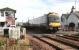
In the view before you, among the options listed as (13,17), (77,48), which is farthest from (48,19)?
(77,48)

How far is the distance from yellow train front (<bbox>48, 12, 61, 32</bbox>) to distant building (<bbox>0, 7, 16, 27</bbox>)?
573 centimetres

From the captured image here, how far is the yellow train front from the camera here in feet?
139

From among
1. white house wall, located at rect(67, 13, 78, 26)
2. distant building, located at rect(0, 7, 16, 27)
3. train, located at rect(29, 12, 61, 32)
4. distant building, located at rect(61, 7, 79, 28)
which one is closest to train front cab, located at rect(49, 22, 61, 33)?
train, located at rect(29, 12, 61, 32)

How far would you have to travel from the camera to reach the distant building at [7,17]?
41.8 meters

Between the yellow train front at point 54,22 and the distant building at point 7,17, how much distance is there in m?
5.73

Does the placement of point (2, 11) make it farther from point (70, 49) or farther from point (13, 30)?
point (70, 49)

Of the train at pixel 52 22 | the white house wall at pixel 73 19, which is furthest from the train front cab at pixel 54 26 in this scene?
the white house wall at pixel 73 19

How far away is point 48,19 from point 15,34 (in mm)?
17970

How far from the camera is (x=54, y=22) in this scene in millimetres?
43750

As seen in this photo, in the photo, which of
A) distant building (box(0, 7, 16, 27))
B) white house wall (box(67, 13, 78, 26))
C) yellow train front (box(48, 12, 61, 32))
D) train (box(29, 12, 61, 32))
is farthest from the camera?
white house wall (box(67, 13, 78, 26))

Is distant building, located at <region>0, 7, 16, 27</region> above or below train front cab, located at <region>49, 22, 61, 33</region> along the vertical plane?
above

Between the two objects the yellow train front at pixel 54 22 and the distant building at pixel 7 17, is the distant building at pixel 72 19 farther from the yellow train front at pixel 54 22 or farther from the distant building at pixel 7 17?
the distant building at pixel 7 17

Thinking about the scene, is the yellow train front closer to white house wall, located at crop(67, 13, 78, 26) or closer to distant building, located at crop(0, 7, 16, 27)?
distant building, located at crop(0, 7, 16, 27)

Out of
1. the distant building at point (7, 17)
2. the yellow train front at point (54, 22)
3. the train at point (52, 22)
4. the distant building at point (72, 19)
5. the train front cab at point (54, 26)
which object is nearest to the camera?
the distant building at point (7, 17)
